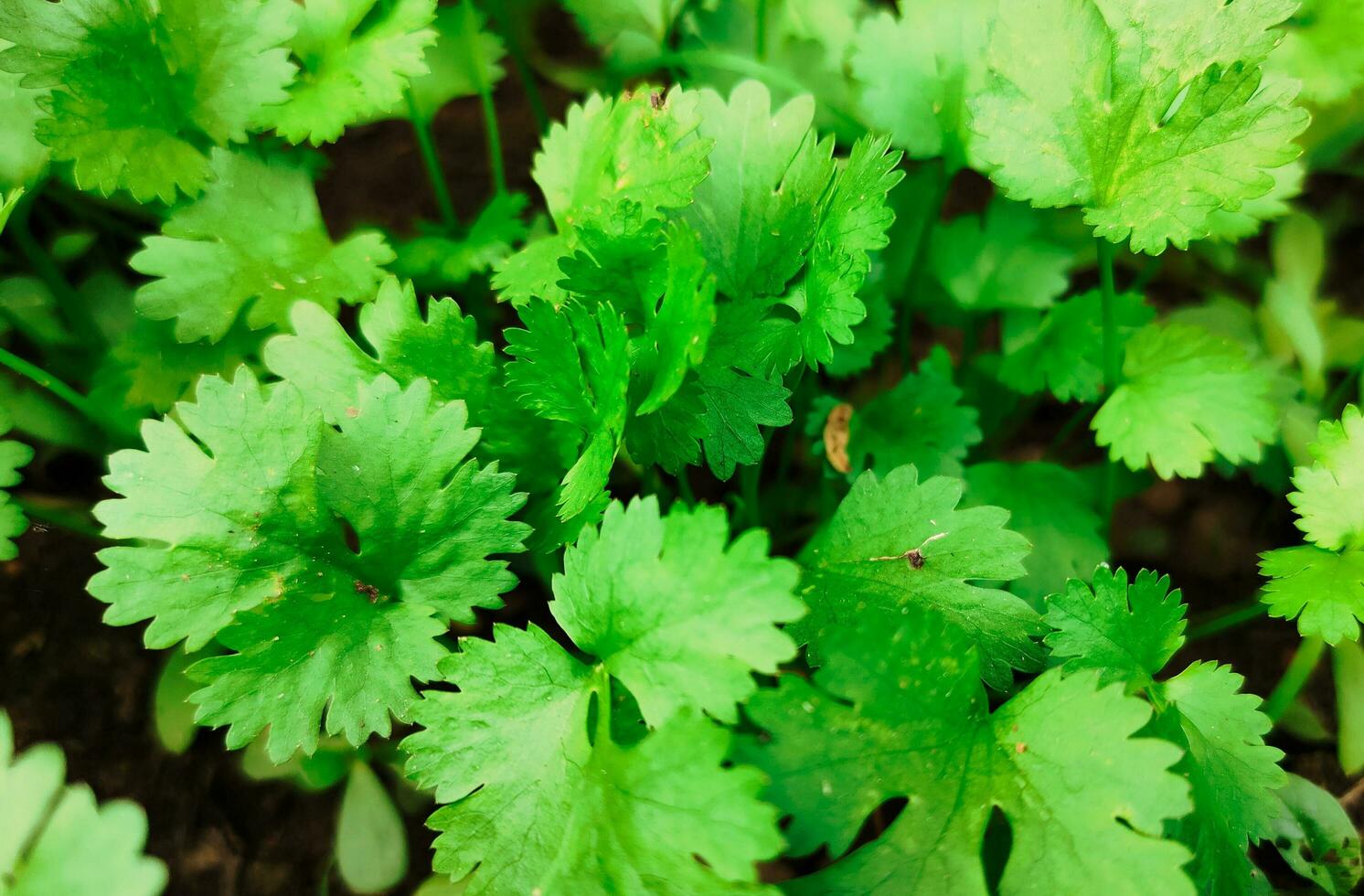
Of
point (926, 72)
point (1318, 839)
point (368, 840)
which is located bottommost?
point (368, 840)

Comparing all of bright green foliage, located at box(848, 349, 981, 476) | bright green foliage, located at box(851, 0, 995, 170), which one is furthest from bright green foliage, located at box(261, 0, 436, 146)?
bright green foliage, located at box(848, 349, 981, 476)

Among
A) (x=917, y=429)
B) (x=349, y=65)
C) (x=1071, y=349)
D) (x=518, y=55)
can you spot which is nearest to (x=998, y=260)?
(x=1071, y=349)

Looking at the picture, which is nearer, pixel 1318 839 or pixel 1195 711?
pixel 1195 711

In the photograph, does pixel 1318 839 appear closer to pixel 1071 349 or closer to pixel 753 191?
pixel 1071 349

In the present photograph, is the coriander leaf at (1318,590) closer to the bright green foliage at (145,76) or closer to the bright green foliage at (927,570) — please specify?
the bright green foliage at (927,570)

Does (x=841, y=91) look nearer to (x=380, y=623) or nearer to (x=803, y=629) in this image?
(x=803, y=629)

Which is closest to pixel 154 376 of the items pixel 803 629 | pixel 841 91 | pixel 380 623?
pixel 380 623

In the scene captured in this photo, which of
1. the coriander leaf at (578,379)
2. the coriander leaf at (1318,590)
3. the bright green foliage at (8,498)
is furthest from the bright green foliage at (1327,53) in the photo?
the bright green foliage at (8,498)
